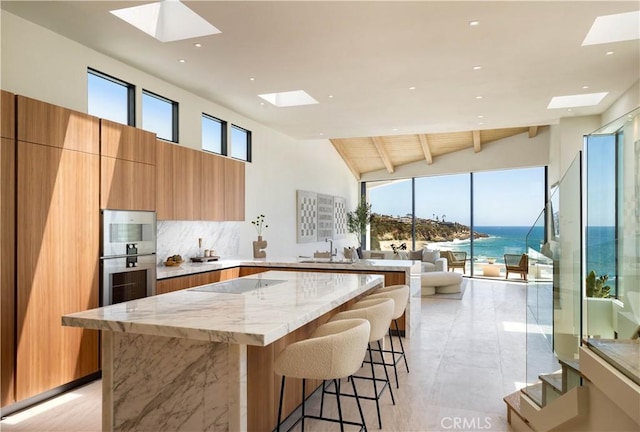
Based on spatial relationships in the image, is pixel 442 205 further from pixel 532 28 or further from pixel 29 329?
pixel 29 329

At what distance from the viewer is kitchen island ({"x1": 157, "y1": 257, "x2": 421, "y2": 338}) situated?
4953 millimetres

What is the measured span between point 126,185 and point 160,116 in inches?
67.1

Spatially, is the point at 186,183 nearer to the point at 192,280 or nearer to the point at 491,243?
the point at 192,280

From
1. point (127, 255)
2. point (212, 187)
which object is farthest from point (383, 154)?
point (127, 255)

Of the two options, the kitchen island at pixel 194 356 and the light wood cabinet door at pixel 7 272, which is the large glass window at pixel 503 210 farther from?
the light wood cabinet door at pixel 7 272

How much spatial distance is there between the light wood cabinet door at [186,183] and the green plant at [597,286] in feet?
13.6

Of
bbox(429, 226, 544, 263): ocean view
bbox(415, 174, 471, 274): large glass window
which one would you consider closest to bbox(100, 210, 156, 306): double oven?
bbox(429, 226, 544, 263): ocean view

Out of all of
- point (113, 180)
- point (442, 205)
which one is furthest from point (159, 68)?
point (442, 205)

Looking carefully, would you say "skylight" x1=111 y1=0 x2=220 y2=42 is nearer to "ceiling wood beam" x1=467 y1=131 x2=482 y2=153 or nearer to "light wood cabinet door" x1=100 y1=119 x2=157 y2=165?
"light wood cabinet door" x1=100 y1=119 x2=157 y2=165

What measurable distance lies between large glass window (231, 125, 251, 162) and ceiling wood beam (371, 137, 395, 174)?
4525 mm

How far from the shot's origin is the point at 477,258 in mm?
13734

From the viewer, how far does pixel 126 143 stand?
4.10 metres

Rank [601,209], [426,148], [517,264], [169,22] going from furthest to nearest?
[426,148]
[517,264]
[169,22]
[601,209]

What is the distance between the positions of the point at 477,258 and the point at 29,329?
12.8 m
